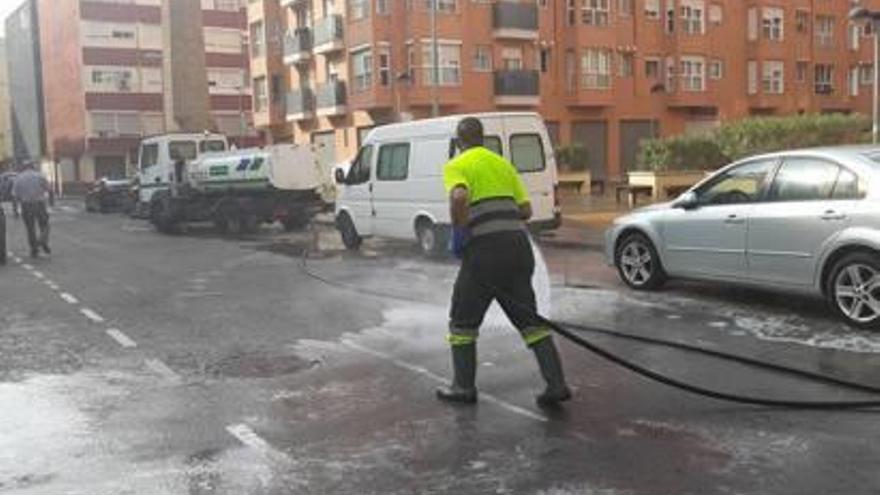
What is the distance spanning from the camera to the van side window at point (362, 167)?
18.2 meters

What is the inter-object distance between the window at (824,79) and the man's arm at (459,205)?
58.8 m

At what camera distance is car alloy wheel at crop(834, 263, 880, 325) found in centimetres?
874

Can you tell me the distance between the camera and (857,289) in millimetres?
8852

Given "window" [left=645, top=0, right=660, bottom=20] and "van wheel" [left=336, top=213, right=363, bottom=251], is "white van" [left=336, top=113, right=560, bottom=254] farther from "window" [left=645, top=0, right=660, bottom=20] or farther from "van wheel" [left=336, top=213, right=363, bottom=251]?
"window" [left=645, top=0, right=660, bottom=20]

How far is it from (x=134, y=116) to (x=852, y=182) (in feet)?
228

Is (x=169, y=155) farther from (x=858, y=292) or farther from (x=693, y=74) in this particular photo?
(x=693, y=74)

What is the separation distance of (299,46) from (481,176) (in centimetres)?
4692

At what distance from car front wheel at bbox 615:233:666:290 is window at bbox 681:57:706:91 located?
142 ft

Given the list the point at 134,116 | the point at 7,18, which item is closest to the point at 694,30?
the point at 134,116

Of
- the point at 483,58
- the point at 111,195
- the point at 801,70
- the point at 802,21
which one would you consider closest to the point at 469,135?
the point at 111,195

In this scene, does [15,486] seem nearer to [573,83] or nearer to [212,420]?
[212,420]

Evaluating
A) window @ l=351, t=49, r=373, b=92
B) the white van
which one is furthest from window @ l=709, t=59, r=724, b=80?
the white van

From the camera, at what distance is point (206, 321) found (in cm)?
1080

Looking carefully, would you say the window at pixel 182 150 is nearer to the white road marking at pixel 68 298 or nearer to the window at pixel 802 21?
the white road marking at pixel 68 298
